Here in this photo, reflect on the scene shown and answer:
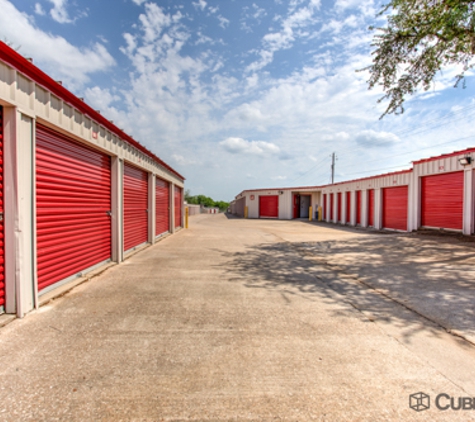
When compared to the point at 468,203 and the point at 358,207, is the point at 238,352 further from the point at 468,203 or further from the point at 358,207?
the point at 358,207

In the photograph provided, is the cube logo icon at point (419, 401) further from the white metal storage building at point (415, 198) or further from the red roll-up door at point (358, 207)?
the red roll-up door at point (358, 207)

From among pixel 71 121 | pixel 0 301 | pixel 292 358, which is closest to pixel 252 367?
pixel 292 358

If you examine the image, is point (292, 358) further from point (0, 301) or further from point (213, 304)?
point (0, 301)

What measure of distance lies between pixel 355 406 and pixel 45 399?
7.79 feet

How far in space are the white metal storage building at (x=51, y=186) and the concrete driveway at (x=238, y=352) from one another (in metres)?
0.54

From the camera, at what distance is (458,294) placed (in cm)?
429

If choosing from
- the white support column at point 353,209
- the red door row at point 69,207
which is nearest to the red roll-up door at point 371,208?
the white support column at point 353,209

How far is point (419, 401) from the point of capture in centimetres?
202

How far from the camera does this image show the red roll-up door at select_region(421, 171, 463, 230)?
1055 cm

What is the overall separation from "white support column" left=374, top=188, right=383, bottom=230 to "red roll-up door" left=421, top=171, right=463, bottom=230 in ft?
12.5

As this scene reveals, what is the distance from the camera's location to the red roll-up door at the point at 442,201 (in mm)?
10555

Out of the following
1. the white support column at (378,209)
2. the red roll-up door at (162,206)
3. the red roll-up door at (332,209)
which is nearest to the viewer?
the red roll-up door at (162,206)

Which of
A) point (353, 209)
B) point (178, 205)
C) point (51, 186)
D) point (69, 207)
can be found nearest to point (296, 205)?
point (353, 209)

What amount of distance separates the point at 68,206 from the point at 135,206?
3.73 meters
